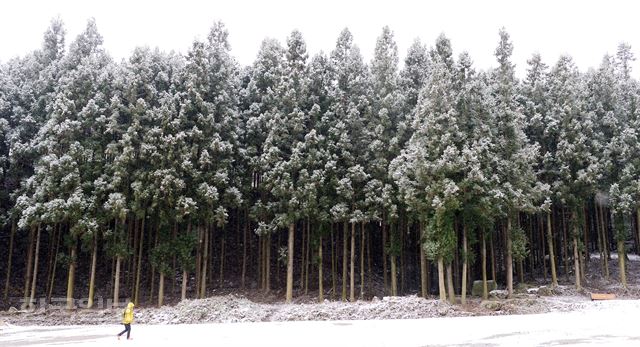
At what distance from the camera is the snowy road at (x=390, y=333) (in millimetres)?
12594

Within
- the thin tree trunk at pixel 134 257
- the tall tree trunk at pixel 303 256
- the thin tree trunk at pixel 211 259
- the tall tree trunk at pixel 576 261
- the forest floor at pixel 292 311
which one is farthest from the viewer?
the thin tree trunk at pixel 211 259

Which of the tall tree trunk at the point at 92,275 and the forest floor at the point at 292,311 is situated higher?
the tall tree trunk at the point at 92,275

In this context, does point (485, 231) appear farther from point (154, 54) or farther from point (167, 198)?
point (154, 54)

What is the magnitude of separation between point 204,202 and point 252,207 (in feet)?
9.06

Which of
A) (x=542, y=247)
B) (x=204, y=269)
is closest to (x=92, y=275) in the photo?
(x=204, y=269)

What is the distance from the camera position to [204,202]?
84.6 ft

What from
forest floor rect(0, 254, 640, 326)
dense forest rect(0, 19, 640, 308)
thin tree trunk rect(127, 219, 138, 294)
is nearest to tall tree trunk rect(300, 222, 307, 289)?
dense forest rect(0, 19, 640, 308)

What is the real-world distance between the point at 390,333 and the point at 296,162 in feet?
42.4

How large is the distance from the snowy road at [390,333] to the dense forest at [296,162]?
6.37m

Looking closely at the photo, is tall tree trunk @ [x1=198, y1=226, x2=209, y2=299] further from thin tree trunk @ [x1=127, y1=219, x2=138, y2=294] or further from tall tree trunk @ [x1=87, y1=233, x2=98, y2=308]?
tall tree trunk @ [x1=87, y1=233, x2=98, y2=308]

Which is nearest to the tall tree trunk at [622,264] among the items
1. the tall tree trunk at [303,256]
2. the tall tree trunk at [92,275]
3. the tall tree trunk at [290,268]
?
the tall tree trunk at [303,256]

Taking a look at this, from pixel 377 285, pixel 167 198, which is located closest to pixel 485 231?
pixel 377 285

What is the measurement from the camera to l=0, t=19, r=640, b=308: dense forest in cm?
2469

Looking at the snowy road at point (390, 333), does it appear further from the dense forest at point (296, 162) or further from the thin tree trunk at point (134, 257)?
the thin tree trunk at point (134, 257)
